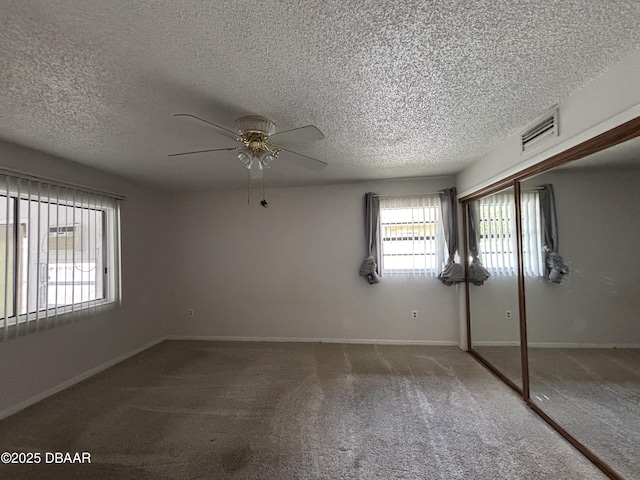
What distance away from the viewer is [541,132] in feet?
6.99

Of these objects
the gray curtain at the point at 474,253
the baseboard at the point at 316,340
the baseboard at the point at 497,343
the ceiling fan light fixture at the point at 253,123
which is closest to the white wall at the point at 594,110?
the gray curtain at the point at 474,253

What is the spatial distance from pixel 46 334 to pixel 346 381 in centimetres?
294

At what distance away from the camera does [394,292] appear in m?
4.09

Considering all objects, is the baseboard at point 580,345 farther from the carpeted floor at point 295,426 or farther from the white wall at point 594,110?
the white wall at point 594,110

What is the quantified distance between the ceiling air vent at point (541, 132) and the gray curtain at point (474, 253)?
128cm

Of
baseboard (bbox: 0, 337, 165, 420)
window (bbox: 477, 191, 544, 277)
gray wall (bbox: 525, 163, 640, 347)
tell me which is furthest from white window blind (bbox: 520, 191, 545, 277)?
baseboard (bbox: 0, 337, 165, 420)

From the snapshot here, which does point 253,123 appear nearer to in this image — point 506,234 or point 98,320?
point 506,234

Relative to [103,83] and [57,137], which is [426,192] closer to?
[103,83]

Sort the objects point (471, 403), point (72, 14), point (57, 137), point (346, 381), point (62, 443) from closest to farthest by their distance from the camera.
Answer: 1. point (72, 14)
2. point (62, 443)
3. point (57, 137)
4. point (471, 403)
5. point (346, 381)

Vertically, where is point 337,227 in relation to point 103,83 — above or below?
below

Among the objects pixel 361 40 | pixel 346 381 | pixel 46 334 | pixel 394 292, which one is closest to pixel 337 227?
pixel 394 292

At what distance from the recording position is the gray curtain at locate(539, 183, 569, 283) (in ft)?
7.14

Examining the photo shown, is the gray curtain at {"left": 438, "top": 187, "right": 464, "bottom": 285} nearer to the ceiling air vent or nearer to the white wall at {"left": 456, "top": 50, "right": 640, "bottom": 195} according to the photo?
the white wall at {"left": 456, "top": 50, "right": 640, "bottom": 195}

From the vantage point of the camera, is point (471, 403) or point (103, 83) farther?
point (471, 403)
